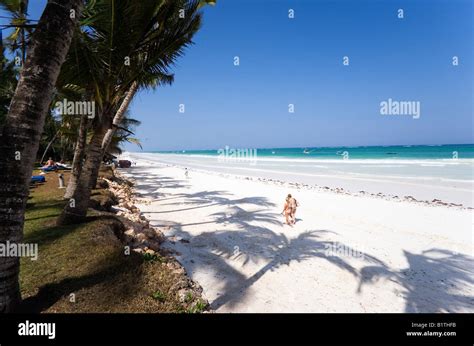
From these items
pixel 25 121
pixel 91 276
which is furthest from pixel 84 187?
pixel 25 121

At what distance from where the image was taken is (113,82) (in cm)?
630

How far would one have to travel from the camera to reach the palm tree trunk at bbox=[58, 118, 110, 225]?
688cm

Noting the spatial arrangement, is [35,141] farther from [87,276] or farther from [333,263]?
[333,263]

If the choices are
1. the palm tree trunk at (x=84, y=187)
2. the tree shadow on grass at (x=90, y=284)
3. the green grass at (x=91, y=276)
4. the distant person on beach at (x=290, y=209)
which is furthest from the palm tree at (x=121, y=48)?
the distant person on beach at (x=290, y=209)

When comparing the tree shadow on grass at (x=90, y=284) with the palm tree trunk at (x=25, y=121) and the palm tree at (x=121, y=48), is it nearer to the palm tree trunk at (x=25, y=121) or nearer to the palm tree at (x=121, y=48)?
the palm tree trunk at (x=25, y=121)

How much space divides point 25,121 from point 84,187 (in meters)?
4.43

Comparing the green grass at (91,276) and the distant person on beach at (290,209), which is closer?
the green grass at (91,276)

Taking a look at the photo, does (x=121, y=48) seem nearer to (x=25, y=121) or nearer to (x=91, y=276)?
(x=25, y=121)

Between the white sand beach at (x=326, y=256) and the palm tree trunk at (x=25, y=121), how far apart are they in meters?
3.26

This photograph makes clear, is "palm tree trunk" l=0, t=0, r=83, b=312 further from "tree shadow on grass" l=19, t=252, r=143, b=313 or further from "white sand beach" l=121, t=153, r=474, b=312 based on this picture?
"white sand beach" l=121, t=153, r=474, b=312

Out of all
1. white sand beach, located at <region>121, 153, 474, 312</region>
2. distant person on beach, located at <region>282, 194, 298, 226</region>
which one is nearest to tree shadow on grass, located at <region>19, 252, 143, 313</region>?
white sand beach, located at <region>121, 153, 474, 312</region>

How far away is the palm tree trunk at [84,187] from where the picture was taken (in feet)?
22.6
